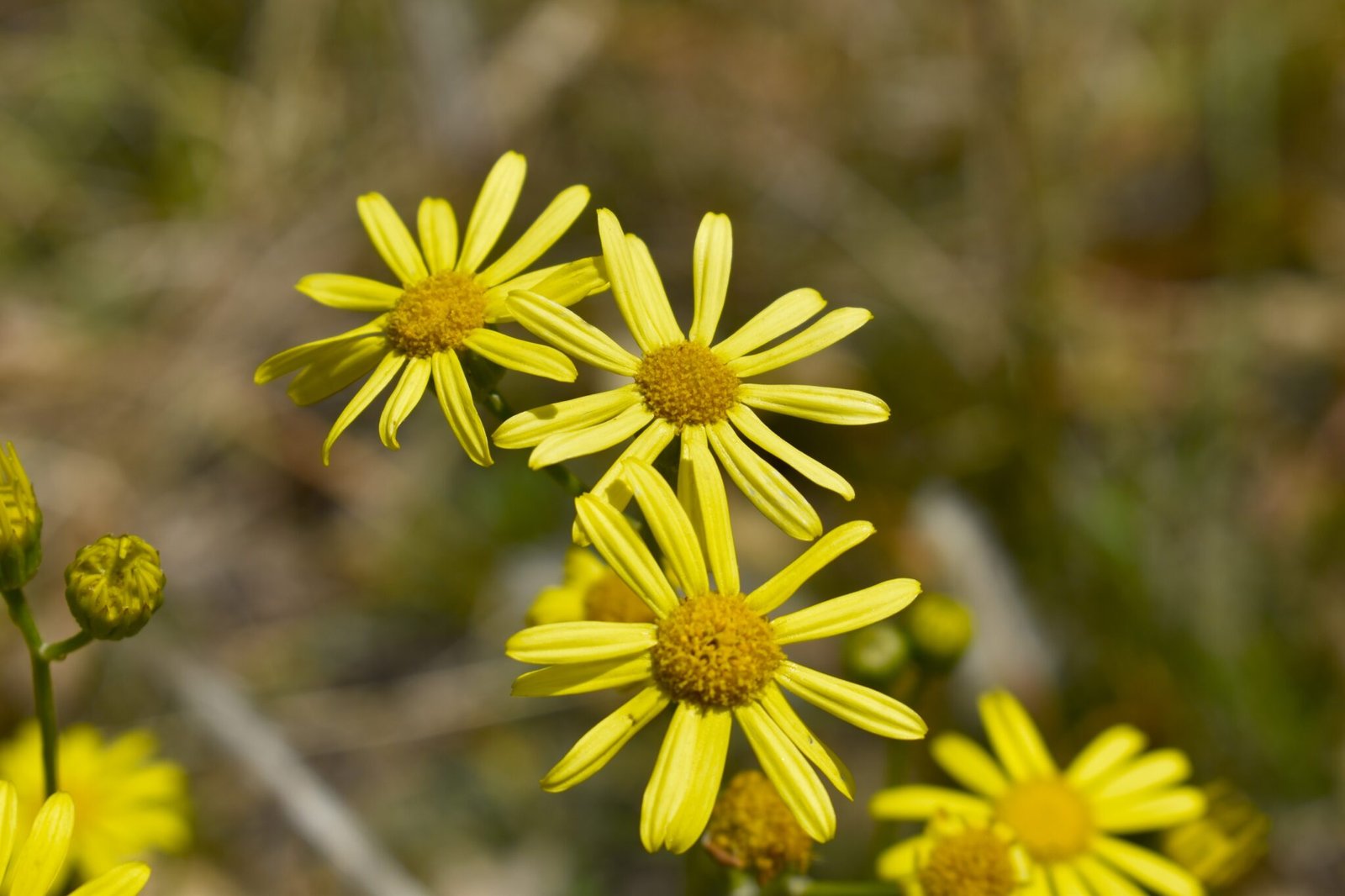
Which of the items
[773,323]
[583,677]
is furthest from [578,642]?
[773,323]

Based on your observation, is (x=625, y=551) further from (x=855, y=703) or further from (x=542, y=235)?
(x=542, y=235)

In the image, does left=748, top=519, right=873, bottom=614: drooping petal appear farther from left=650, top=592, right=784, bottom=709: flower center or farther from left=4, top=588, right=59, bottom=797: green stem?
left=4, top=588, right=59, bottom=797: green stem

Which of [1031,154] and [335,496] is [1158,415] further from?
[335,496]

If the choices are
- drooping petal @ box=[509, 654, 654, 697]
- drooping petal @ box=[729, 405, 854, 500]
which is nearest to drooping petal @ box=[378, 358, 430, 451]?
drooping petal @ box=[509, 654, 654, 697]

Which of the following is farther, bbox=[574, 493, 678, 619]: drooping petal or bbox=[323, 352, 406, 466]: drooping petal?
bbox=[323, 352, 406, 466]: drooping petal

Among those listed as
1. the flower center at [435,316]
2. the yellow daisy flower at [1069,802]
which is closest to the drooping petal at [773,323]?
the flower center at [435,316]

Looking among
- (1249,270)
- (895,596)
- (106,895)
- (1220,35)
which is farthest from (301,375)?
(1220,35)

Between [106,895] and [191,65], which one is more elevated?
[191,65]
